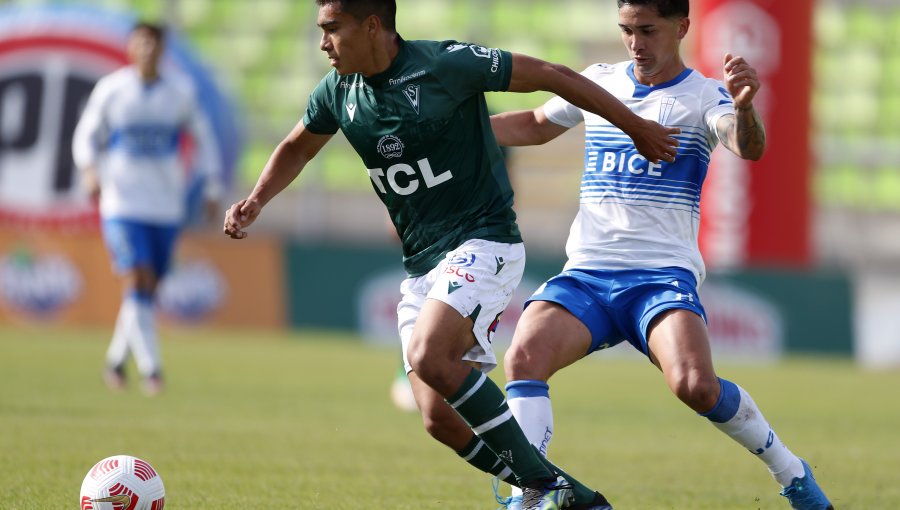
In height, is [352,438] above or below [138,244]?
below

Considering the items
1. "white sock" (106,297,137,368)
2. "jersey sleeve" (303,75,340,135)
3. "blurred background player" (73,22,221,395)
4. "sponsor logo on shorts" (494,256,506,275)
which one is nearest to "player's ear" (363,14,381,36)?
"jersey sleeve" (303,75,340,135)

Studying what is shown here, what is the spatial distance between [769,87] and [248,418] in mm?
11082

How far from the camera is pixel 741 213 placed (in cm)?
1844

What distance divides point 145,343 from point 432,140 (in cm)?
609

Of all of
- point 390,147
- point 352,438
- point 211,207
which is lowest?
point 352,438

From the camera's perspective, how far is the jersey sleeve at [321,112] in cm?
573

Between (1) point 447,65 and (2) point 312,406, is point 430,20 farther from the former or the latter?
(1) point 447,65

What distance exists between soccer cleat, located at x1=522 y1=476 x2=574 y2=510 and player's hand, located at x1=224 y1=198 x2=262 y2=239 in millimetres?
1579

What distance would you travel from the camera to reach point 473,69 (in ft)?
17.9

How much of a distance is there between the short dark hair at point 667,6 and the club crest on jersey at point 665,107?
360 millimetres

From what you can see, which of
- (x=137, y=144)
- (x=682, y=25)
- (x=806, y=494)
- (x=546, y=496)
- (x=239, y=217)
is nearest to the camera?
(x=546, y=496)

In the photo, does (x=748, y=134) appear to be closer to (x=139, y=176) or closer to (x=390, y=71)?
(x=390, y=71)

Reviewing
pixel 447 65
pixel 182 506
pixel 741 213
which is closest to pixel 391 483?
pixel 182 506

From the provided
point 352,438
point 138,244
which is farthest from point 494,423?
point 138,244
